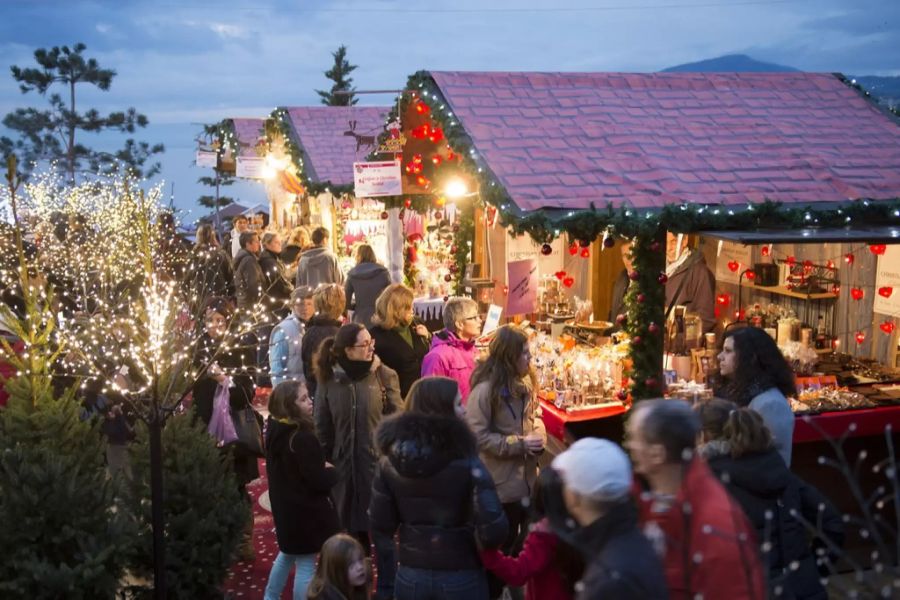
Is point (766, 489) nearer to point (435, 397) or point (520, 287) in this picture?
point (435, 397)

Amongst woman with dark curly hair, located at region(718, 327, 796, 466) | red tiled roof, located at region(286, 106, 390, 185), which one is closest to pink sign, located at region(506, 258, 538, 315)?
woman with dark curly hair, located at region(718, 327, 796, 466)

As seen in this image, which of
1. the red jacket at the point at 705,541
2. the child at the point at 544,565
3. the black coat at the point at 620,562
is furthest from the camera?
the child at the point at 544,565

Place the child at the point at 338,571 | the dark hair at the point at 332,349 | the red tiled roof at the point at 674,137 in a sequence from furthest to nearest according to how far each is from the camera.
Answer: the red tiled roof at the point at 674,137 < the dark hair at the point at 332,349 < the child at the point at 338,571

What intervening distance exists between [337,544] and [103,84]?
91.3ft

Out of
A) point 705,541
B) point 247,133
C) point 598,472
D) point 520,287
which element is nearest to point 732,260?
point 520,287

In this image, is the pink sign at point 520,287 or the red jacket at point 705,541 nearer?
the red jacket at point 705,541

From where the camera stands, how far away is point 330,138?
15.3 metres

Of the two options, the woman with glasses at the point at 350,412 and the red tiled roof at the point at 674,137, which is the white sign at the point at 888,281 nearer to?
the red tiled roof at the point at 674,137

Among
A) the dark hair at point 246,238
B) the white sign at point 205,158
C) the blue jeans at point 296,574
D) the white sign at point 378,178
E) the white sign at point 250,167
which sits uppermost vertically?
the white sign at point 205,158

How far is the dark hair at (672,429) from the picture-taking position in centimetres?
287

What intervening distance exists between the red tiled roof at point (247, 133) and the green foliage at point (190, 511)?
1384cm

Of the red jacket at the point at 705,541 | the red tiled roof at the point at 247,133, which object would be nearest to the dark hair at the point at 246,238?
the red tiled roof at the point at 247,133

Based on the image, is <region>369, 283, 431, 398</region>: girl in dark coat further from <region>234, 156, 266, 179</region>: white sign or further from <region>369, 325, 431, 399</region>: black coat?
<region>234, 156, 266, 179</region>: white sign

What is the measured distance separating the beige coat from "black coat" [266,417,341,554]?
794 millimetres
